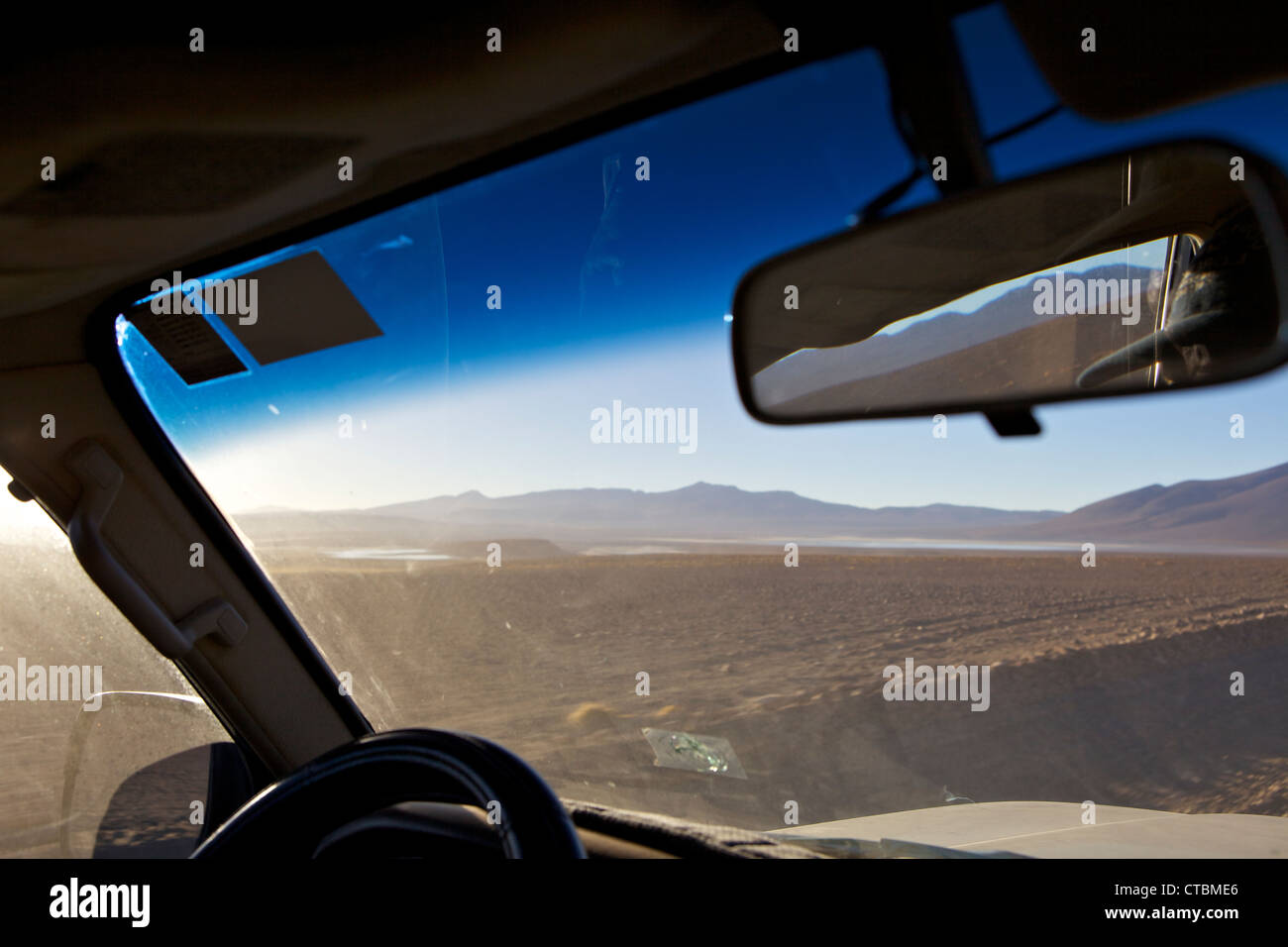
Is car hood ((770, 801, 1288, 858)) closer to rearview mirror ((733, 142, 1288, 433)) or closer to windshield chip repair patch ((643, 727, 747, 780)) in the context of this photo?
rearview mirror ((733, 142, 1288, 433))

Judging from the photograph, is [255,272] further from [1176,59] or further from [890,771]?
[890,771]

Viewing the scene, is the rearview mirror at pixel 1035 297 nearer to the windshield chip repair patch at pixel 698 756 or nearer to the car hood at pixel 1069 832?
the car hood at pixel 1069 832

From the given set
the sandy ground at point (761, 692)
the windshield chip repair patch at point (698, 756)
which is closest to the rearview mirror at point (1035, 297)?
the sandy ground at point (761, 692)

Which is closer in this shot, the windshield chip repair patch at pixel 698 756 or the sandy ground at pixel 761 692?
the sandy ground at pixel 761 692

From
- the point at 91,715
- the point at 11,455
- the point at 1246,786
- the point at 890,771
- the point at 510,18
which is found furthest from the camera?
the point at 890,771

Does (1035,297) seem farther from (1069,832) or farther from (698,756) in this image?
(698,756)

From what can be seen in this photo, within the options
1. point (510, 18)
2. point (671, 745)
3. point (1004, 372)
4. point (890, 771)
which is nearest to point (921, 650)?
point (890, 771)
